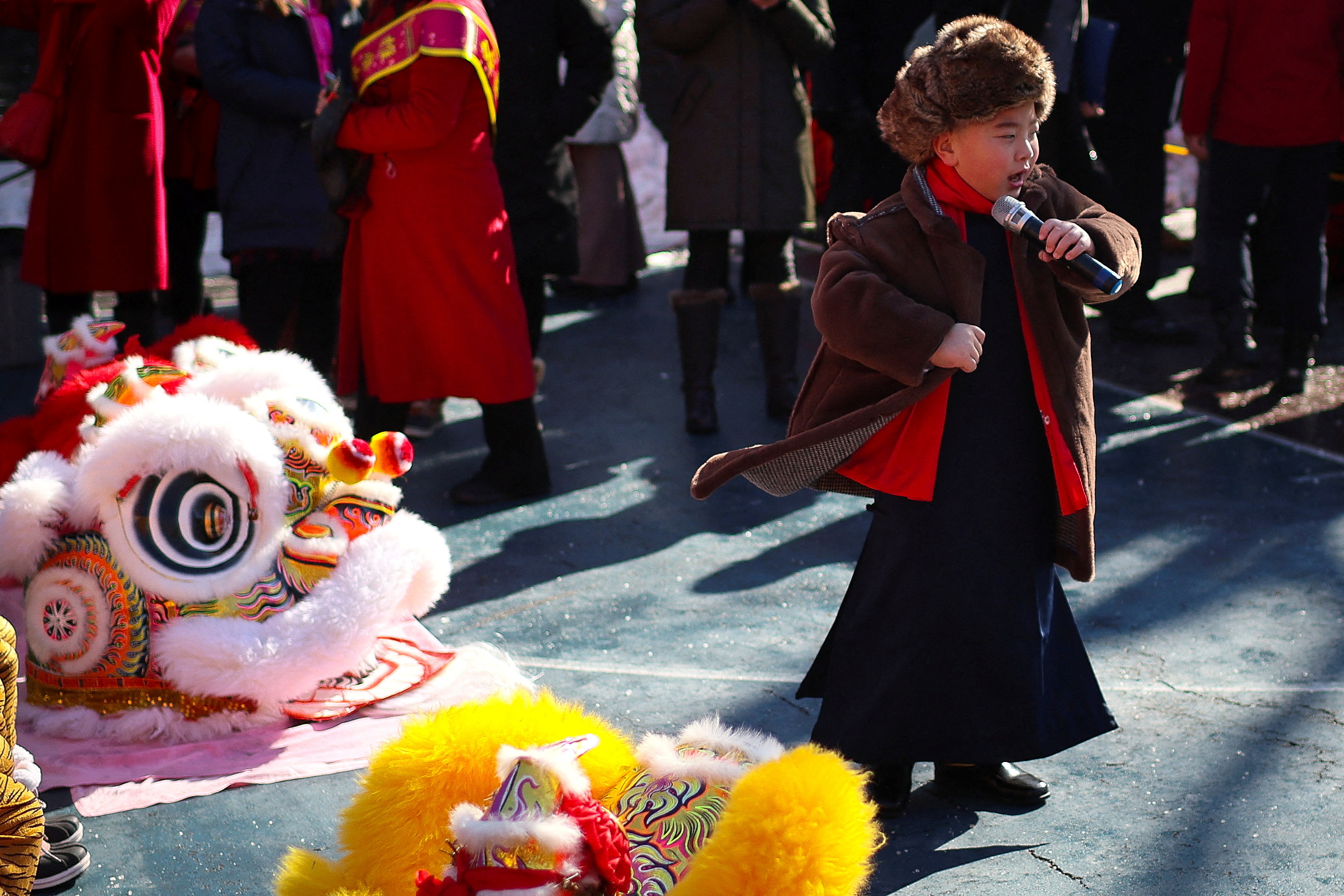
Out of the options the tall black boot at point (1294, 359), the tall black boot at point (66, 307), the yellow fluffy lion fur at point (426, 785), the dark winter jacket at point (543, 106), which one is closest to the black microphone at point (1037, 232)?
the yellow fluffy lion fur at point (426, 785)

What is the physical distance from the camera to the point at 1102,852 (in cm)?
256

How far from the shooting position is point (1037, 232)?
8.11 ft

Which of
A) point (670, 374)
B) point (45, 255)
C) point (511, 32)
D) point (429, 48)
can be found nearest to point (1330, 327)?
point (670, 374)

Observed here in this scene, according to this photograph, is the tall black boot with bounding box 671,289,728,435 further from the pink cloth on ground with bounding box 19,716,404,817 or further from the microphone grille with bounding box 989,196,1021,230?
the microphone grille with bounding box 989,196,1021,230

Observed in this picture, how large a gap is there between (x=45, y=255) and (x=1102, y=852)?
3919 mm

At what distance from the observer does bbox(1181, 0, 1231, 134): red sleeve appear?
217 inches

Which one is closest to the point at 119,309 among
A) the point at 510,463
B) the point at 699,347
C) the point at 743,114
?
the point at 510,463

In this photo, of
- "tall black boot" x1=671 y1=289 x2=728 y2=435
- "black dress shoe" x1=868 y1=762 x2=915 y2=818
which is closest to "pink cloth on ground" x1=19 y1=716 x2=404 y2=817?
"black dress shoe" x1=868 y1=762 x2=915 y2=818

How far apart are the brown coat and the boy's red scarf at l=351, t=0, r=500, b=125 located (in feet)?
6.00

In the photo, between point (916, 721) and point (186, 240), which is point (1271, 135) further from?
point (186, 240)

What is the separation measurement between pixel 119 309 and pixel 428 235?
1.51 metres

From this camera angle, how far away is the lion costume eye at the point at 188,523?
9.74 ft

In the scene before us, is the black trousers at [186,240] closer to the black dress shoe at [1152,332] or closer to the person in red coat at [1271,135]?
the person in red coat at [1271,135]

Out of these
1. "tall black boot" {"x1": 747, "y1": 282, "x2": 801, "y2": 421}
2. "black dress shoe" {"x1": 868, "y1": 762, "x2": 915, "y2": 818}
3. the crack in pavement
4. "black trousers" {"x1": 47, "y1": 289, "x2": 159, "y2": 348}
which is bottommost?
the crack in pavement
